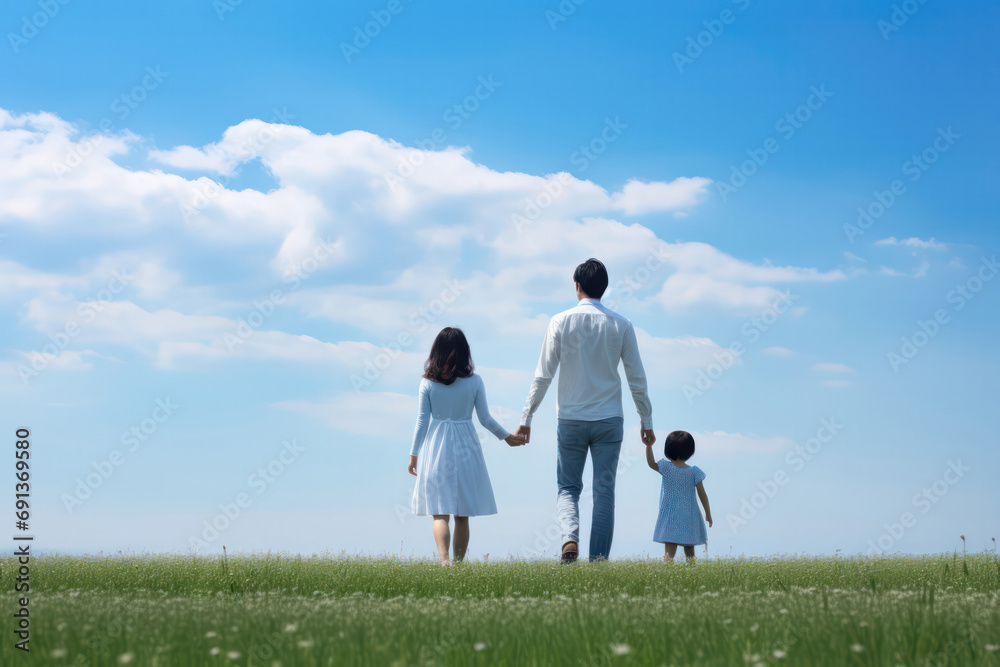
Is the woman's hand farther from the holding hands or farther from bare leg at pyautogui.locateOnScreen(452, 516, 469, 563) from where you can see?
bare leg at pyautogui.locateOnScreen(452, 516, 469, 563)

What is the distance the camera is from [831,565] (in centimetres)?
1050

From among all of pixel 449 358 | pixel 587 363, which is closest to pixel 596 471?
pixel 587 363

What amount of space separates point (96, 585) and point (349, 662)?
672 cm

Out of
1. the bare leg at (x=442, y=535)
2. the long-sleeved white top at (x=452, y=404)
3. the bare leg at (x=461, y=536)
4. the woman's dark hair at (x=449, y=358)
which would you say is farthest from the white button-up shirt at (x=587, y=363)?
the bare leg at (x=442, y=535)

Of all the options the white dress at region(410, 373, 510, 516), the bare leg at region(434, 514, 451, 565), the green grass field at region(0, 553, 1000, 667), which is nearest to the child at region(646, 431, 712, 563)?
the white dress at region(410, 373, 510, 516)

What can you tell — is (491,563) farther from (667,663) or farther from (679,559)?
(667,663)

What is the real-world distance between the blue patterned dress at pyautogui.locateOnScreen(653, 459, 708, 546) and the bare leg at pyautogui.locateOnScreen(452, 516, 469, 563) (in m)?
3.27

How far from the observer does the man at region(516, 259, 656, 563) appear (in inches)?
404

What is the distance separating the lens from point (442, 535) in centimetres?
1035

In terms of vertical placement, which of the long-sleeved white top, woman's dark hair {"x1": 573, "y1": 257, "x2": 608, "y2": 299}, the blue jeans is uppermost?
woman's dark hair {"x1": 573, "y1": 257, "x2": 608, "y2": 299}

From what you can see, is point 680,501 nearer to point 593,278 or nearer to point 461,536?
point 461,536

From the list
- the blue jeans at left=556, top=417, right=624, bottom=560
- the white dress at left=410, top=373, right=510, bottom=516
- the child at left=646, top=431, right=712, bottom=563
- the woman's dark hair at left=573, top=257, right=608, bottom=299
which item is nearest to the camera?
the blue jeans at left=556, top=417, right=624, bottom=560

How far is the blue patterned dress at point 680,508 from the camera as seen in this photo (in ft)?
38.9

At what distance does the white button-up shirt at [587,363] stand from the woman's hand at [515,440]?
0.21 meters
